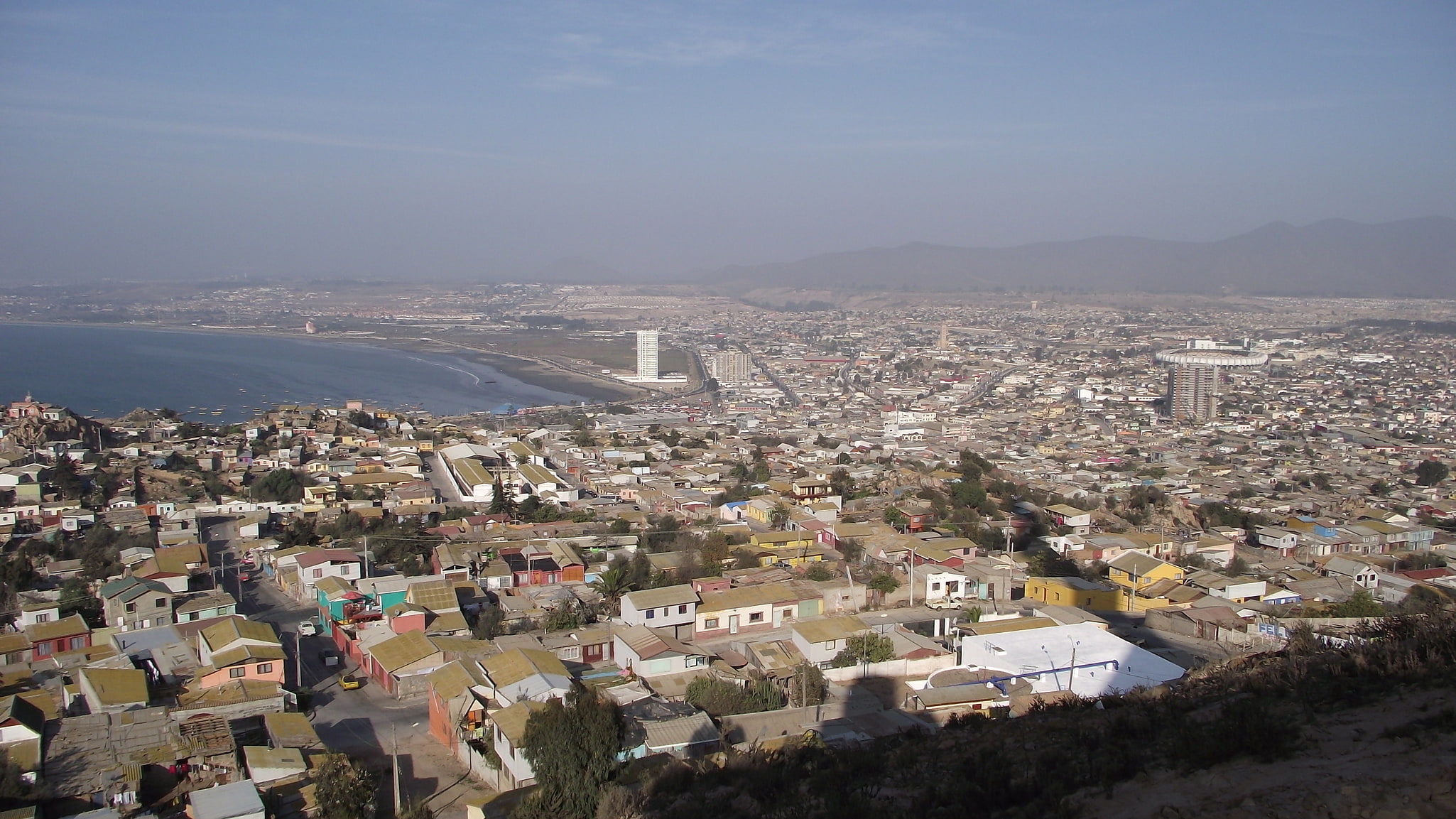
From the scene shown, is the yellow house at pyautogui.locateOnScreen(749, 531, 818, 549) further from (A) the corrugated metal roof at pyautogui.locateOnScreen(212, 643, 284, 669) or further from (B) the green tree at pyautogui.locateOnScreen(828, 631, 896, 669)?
(A) the corrugated metal roof at pyautogui.locateOnScreen(212, 643, 284, 669)

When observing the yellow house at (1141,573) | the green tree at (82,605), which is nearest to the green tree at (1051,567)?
the yellow house at (1141,573)

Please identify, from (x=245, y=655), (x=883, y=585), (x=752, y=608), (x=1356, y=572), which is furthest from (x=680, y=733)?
(x=1356, y=572)

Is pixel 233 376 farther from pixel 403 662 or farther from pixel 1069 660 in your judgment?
pixel 1069 660

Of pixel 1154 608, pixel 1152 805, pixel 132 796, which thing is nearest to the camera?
pixel 1152 805

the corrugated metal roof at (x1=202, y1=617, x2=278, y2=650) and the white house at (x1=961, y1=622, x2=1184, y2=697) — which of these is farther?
the corrugated metal roof at (x1=202, y1=617, x2=278, y2=650)

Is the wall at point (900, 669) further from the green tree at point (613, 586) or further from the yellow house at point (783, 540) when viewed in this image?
the yellow house at point (783, 540)

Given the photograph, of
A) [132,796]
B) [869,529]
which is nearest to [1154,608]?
[869,529]

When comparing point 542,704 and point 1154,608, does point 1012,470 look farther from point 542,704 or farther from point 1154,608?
point 542,704

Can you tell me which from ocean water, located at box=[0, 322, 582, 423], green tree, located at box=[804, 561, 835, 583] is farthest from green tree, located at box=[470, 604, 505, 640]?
ocean water, located at box=[0, 322, 582, 423]
